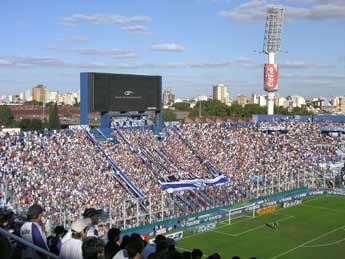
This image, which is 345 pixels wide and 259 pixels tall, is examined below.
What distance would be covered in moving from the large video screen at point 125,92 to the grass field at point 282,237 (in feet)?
48.5

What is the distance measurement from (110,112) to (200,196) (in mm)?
12049

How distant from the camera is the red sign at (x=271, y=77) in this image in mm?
75625

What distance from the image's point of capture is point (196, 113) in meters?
134

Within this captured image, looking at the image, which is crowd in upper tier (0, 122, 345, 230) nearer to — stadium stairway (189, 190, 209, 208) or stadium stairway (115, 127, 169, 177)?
stadium stairway (115, 127, 169, 177)

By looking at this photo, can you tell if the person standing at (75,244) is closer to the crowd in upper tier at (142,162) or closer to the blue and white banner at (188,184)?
the crowd in upper tier at (142,162)

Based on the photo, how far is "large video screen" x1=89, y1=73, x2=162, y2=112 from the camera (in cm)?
4422

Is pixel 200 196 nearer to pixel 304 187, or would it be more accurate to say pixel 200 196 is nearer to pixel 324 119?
pixel 304 187

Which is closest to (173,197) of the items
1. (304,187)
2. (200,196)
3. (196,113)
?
(200,196)

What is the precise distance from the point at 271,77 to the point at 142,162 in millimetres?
38439

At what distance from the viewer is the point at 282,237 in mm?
35406

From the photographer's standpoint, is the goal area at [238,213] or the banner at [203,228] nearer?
the banner at [203,228]

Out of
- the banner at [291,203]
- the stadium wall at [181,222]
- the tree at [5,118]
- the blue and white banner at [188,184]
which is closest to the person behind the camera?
the stadium wall at [181,222]

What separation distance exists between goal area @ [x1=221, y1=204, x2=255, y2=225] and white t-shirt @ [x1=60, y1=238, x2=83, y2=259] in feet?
108

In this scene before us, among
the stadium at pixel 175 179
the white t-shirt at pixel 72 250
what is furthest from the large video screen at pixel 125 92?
the white t-shirt at pixel 72 250
